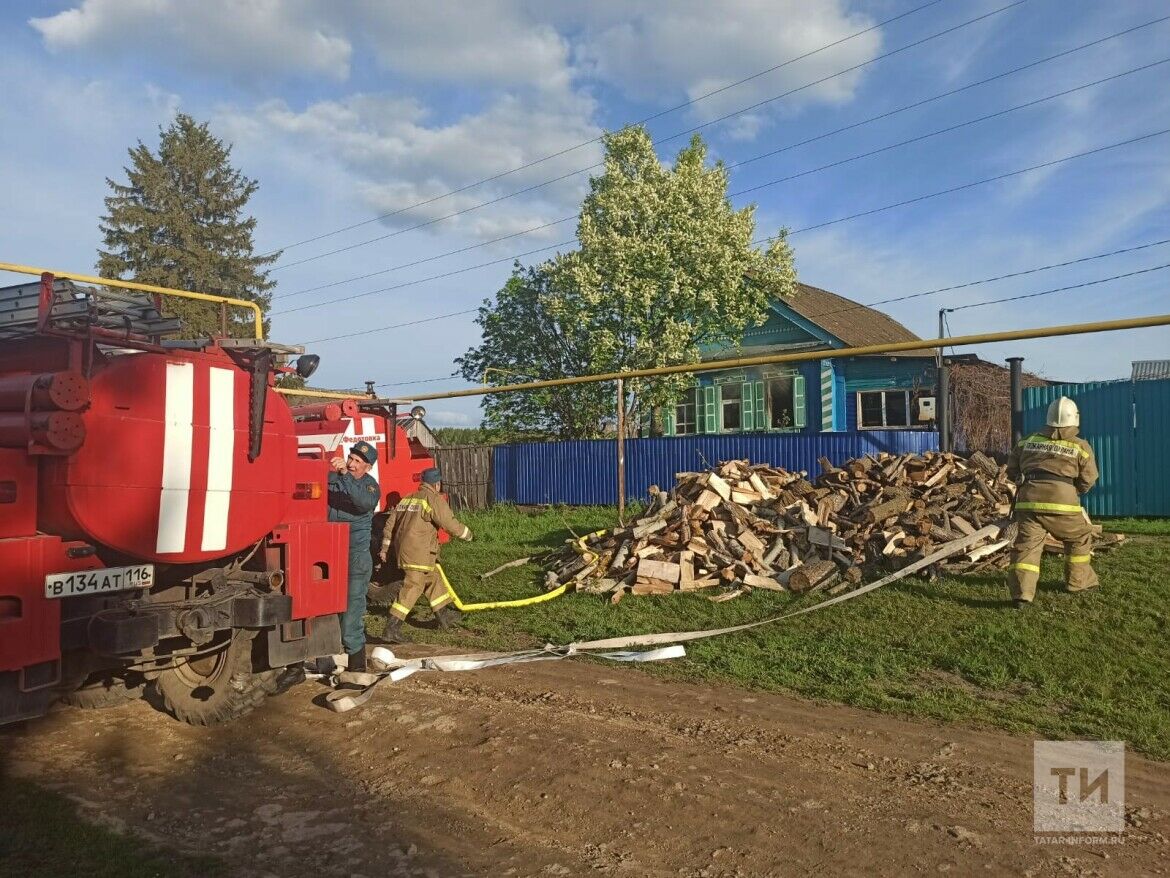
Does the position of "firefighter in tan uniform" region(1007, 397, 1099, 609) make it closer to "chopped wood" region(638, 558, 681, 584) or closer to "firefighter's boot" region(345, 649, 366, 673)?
"chopped wood" region(638, 558, 681, 584)

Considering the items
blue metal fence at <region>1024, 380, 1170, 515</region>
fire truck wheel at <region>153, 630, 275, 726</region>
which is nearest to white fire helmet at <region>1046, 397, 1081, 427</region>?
blue metal fence at <region>1024, 380, 1170, 515</region>

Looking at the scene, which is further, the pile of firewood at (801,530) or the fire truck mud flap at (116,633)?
the pile of firewood at (801,530)

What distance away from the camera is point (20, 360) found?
208 inches

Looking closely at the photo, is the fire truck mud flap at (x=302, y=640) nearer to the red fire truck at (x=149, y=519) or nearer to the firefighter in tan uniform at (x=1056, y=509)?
the red fire truck at (x=149, y=519)

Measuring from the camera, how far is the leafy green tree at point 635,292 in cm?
2205

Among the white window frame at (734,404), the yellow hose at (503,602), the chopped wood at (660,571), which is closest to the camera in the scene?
the yellow hose at (503,602)

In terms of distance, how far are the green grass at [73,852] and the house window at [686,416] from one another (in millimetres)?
24170

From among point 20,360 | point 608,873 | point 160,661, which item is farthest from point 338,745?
point 20,360

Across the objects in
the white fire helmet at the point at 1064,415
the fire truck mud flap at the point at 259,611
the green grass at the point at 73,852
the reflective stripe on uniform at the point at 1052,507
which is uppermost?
the white fire helmet at the point at 1064,415

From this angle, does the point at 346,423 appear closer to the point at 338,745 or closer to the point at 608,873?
the point at 338,745

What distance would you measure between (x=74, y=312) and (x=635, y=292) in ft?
58.9

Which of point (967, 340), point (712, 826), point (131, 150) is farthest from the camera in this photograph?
point (131, 150)

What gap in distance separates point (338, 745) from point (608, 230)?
19.1 m

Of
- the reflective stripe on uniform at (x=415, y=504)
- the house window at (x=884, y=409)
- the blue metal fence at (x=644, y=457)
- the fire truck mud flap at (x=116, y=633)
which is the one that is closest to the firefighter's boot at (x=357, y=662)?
the reflective stripe on uniform at (x=415, y=504)
